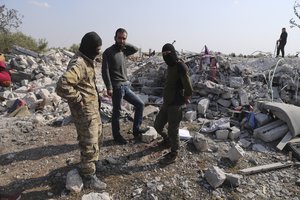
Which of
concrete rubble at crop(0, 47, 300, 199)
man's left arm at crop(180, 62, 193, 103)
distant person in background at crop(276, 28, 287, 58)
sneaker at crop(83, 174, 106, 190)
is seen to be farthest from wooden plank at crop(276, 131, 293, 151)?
distant person in background at crop(276, 28, 287, 58)

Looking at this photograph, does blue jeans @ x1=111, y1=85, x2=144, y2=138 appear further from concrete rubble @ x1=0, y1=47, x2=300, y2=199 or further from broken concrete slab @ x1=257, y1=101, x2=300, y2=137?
broken concrete slab @ x1=257, y1=101, x2=300, y2=137

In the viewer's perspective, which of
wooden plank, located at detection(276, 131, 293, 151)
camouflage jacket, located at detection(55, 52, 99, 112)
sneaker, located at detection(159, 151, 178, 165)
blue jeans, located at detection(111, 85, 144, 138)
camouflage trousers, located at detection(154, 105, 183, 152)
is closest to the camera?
camouflage jacket, located at detection(55, 52, 99, 112)

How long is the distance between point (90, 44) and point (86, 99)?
0.64m

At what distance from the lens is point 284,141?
5406 mm

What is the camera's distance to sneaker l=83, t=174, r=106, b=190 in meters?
3.80

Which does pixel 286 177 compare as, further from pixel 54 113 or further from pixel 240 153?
pixel 54 113

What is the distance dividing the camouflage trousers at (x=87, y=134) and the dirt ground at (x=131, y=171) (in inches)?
15.9

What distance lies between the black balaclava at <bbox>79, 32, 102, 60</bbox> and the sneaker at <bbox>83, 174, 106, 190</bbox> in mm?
1509

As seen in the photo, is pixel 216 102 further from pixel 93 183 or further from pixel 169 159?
pixel 93 183

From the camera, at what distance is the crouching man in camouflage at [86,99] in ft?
11.1

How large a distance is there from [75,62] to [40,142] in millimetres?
2341

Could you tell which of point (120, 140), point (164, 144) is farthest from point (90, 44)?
point (164, 144)

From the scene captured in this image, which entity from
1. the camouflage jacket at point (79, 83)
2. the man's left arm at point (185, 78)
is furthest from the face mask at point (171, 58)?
the camouflage jacket at point (79, 83)

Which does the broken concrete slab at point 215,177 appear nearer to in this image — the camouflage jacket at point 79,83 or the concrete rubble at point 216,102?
the concrete rubble at point 216,102
